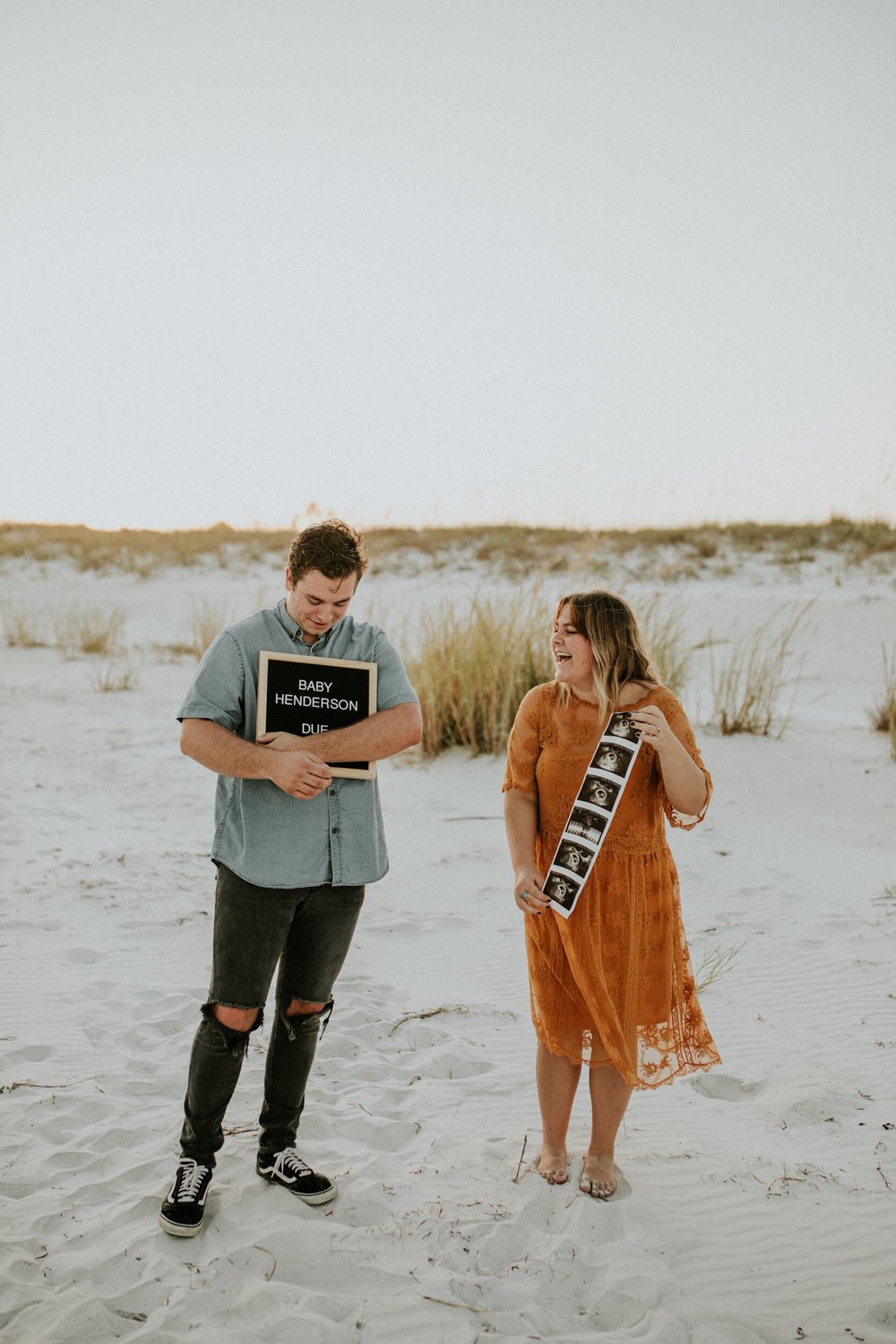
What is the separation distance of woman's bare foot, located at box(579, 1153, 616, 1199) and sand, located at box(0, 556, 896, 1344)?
0.13 feet

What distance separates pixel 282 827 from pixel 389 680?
0.49 m

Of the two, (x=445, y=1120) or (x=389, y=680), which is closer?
(x=389, y=680)

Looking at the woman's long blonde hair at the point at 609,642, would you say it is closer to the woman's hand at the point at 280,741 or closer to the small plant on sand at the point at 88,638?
the woman's hand at the point at 280,741

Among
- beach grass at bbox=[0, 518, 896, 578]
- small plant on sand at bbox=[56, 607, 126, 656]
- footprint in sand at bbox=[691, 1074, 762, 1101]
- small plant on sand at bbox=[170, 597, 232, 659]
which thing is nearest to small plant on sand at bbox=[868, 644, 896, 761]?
footprint in sand at bbox=[691, 1074, 762, 1101]

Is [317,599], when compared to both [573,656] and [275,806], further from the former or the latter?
[573,656]

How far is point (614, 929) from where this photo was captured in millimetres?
2664

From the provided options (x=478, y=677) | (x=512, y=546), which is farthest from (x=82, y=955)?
(x=512, y=546)

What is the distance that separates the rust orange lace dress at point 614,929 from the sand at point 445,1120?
511 mm

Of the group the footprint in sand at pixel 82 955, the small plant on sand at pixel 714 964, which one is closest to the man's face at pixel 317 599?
the small plant on sand at pixel 714 964

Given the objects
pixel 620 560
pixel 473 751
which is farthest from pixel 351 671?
pixel 620 560

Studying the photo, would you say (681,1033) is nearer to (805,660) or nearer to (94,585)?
(805,660)

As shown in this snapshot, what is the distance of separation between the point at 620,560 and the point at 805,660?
263 inches

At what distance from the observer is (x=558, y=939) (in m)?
2.74

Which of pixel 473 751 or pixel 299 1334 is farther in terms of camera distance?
pixel 473 751
